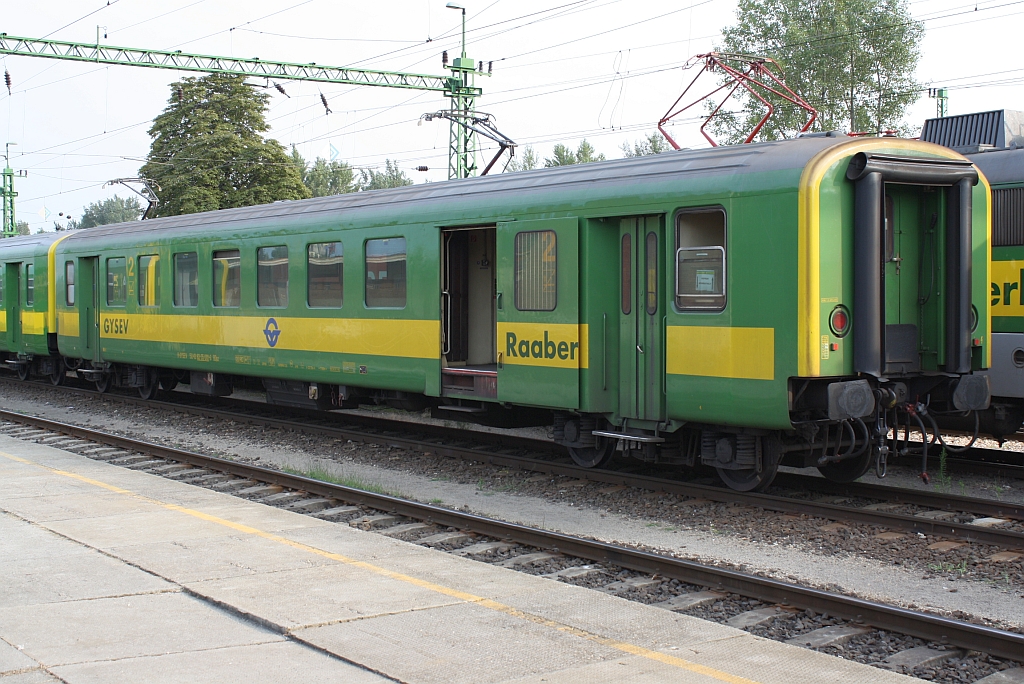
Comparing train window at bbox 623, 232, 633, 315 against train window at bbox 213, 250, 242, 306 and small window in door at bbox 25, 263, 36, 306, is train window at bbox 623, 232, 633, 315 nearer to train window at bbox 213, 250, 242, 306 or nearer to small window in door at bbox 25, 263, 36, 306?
train window at bbox 213, 250, 242, 306

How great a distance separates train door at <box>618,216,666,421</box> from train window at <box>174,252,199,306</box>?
8.81m

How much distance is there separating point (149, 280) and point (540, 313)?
9632mm

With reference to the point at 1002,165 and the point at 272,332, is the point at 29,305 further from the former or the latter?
the point at 1002,165

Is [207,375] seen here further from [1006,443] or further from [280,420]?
[1006,443]

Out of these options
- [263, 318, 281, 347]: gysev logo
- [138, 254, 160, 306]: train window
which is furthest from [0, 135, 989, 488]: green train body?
[138, 254, 160, 306]: train window

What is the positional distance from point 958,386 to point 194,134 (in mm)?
43122

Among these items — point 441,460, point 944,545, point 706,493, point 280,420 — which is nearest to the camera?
point 944,545

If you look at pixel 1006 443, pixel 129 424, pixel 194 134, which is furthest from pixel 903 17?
pixel 129 424

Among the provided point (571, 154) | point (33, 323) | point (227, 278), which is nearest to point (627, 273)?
point (227, 278)

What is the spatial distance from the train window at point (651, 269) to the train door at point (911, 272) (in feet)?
6.51

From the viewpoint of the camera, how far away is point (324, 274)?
1360 cm

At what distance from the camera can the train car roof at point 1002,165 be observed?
1123 cm

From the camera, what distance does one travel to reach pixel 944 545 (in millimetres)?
7781

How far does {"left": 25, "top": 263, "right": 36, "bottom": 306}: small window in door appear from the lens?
22109 millimetres
